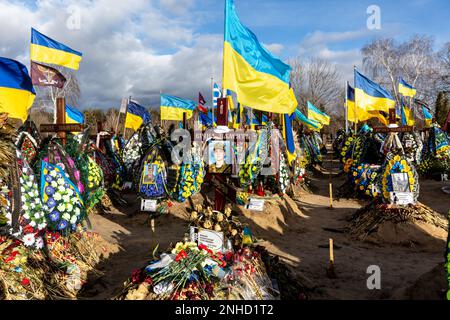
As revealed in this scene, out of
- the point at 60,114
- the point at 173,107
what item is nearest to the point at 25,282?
the point at 60,114

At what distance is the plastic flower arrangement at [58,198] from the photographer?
5.48 m

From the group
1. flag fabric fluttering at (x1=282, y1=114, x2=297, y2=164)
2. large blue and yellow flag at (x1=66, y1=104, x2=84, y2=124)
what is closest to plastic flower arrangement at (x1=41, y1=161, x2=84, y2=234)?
flag fabric fluttering at (x1=282, y1=114, x2=297, y2=164)

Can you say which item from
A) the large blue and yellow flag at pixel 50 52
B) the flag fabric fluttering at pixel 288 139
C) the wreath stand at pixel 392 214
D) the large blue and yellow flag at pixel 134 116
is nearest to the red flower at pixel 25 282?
the large blue and yellow flag at pixel 50 52

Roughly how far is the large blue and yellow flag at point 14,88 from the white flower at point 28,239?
5.52 ft

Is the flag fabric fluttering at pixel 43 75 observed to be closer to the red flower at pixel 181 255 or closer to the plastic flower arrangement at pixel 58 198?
the plastic flower arrangement at pixel 58 198

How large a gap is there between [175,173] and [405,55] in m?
31.6

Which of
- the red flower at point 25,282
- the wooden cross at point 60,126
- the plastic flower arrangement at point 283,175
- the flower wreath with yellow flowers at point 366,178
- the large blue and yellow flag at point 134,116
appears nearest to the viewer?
the red flower at point 25,282

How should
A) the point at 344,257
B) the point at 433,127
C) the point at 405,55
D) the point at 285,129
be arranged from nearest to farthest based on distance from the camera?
the point at 344,257 < the point at 285,129 < the point at 433,127 < the point at 405,55

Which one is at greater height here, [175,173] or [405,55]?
[405,55]

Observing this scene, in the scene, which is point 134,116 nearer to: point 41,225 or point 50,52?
point 50,52

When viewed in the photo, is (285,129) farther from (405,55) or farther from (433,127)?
(405,55)

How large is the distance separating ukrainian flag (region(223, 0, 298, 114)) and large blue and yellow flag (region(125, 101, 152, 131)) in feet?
27.6

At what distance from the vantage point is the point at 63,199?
5.58m
